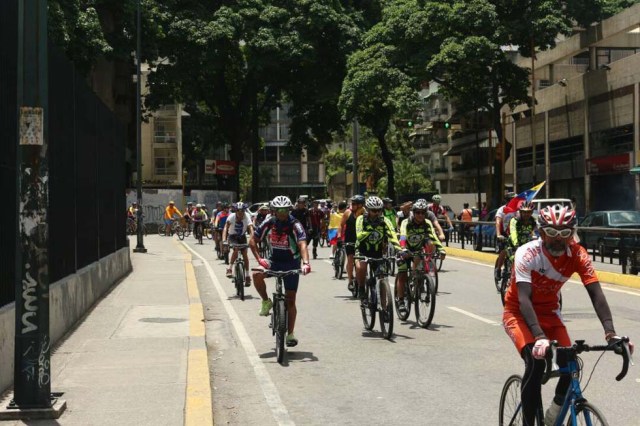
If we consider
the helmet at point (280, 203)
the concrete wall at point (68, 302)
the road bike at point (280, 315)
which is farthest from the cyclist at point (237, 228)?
the road bike at point (280, 315)

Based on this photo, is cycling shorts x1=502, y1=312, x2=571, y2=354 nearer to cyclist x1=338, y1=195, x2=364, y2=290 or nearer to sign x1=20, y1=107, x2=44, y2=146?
sign x1=20, y1=107, x2=44, y2=146

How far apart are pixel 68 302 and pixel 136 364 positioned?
3.25 metres

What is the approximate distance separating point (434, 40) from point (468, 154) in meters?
39.8

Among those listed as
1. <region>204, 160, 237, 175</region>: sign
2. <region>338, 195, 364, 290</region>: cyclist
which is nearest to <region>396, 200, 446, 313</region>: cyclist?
<region>338, 195, 364, 290</region>: cyclist

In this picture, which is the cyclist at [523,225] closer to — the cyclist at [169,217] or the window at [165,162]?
the cyclist at [169,217]

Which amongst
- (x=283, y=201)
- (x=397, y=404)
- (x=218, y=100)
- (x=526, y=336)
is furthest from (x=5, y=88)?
(x=218, y=100)

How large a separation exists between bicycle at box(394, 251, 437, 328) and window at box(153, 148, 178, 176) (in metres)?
69.9

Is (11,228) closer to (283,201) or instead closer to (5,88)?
(5,88)

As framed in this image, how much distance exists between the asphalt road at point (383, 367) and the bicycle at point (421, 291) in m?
0.20

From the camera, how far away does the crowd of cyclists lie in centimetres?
486

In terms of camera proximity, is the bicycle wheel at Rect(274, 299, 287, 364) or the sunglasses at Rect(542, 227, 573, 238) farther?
the bicycle wheel at Rect(274, 299, 287, 364)

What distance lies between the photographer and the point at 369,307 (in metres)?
11.5

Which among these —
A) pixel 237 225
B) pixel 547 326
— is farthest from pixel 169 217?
pixel 547 326

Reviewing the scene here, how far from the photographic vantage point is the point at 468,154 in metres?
77.4
